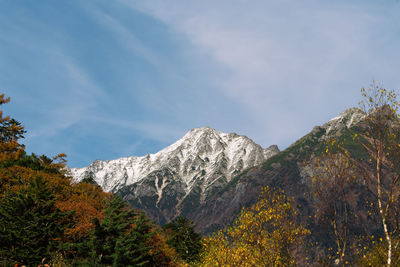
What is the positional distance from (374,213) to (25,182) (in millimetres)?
54165

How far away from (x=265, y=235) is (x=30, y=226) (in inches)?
1080

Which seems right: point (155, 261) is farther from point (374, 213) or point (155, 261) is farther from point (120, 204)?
point (374, 213)

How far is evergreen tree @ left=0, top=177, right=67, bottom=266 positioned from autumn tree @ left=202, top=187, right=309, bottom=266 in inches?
833

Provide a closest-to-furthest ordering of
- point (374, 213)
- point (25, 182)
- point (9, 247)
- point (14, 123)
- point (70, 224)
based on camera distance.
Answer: point (374, 213), point (9, 247), point (70, 224), point (25, 182), point (14, 123)

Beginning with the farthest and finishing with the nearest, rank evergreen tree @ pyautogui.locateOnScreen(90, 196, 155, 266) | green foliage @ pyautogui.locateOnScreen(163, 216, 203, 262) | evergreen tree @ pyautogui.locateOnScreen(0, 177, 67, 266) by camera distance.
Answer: green foliage @ pyautogui.locateOnScreen(163, 216, 203, 262), evergreen tree @ pyautogui.locateOnScreen(90, 196, 155, 266), evergreen tree @ pyautogui.locateOnScreen(0, 177, 67, 266)

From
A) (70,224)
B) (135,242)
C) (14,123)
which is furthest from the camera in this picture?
(14,123)

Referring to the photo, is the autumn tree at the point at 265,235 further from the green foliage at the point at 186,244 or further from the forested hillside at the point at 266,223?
the green foliage at the point at 186,244

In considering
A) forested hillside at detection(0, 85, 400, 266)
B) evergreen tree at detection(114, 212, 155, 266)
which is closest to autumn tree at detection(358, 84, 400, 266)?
forested hillside at detection(0, 85, 400, 266)

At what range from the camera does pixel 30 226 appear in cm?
3709

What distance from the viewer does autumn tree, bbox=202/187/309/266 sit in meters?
27.1

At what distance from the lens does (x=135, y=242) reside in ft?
137

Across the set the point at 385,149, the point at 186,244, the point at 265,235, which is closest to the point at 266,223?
the point at 265,235

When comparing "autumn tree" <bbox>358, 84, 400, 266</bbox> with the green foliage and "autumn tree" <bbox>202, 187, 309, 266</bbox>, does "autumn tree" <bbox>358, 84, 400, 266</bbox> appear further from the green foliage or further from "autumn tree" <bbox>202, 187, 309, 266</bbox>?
the green foliage

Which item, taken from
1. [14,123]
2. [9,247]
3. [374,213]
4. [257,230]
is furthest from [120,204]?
[14,123]
